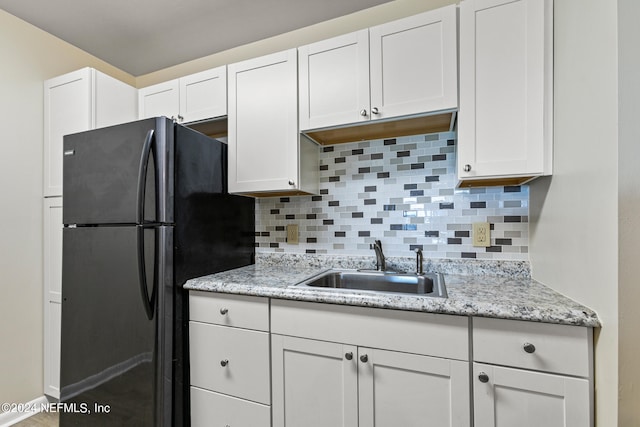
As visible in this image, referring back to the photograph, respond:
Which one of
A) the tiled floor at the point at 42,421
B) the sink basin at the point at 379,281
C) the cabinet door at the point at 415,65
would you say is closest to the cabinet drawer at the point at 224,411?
the sink basin at the point at 379,281

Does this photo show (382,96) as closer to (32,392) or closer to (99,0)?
(99,0)

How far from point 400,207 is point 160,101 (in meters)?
1.73

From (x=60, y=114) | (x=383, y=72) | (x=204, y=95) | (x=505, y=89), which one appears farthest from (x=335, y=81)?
(x=60, y=114)

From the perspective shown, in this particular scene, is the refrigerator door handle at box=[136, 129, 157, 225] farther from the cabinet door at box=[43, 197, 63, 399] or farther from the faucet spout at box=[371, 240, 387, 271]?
the faucet spout at box=[371, 240, 387, 271]

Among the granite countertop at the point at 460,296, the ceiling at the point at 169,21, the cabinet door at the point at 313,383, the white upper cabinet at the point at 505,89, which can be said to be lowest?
the cabinet door at the point at 313,383

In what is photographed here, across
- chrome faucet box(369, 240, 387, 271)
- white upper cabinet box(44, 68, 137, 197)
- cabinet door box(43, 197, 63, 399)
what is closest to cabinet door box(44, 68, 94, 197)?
white upper cabinet box(44, 68, 137, 197)

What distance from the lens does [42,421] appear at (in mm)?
1854

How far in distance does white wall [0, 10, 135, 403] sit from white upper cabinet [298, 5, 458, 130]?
6.08 ft

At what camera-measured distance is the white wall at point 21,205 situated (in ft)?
5.98

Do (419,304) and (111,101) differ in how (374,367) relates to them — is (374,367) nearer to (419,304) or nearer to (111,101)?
(419,304)

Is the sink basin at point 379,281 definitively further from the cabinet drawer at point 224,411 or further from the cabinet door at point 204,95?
the cabinet door at point 204,95

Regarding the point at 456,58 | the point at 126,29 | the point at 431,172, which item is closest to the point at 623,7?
the point at 456,58

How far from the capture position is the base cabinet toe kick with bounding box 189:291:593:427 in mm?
929

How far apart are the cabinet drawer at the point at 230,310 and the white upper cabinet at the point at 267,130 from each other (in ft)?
2.00
